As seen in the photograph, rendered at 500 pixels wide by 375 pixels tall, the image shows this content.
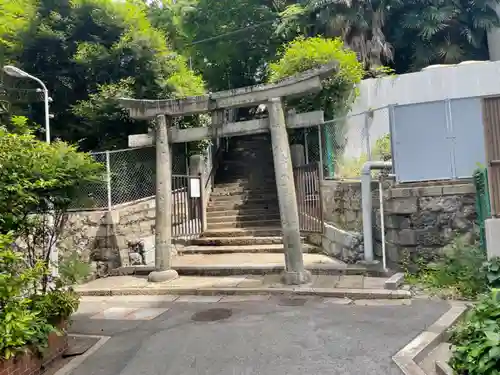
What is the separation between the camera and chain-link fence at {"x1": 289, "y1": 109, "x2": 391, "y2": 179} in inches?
367

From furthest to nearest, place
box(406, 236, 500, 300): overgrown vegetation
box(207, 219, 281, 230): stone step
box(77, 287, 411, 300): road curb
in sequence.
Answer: box(207, 219, 281, 230): stone step < box(77, 287, 411, 300): road curb < box(406, 236, 500, 300): overgrown vegetation

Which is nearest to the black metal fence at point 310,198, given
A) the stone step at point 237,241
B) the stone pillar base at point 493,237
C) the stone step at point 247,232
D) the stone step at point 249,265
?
the stone step at point 249,265

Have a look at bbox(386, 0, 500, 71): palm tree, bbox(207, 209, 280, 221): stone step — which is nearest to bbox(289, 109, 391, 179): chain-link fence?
bbox(207, 209, 280, 221): stone step

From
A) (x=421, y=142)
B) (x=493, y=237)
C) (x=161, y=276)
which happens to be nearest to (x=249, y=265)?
(x=161, y=276)

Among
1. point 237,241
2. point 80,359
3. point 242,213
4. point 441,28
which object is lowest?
Answer: point 80,359

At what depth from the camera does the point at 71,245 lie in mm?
9258

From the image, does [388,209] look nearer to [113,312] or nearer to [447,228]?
[447,228]

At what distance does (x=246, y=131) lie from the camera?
819 centimetres

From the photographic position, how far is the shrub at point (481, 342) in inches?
120

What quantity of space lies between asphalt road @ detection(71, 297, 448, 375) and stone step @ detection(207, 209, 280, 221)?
552 cm

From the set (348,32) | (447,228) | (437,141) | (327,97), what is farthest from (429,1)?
(447,228)

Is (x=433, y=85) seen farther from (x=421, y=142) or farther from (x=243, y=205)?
(x=243, y=205)

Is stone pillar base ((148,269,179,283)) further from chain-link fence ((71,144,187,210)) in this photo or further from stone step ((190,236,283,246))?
stone step ((190,236,283,246))

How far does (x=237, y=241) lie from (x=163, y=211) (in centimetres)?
278
